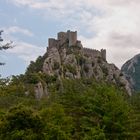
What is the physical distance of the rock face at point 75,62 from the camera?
12150 cm

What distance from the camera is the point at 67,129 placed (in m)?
46.6

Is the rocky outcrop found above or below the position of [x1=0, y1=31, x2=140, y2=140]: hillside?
above

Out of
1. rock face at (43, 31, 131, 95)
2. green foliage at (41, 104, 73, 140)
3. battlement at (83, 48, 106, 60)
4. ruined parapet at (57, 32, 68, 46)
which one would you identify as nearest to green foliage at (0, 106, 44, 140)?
green foliage at (41, 104, 73, 140)

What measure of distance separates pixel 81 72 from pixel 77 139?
82011 mm

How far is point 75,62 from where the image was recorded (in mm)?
126938

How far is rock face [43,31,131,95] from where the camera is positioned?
399ft

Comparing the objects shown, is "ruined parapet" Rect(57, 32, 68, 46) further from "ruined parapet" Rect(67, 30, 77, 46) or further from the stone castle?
"ruined parapet" Rect(67, 30, 77, 46)

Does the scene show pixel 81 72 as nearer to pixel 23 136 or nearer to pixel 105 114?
pixel 105 114

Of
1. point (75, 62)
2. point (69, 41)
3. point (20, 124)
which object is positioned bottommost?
point (20, 124)

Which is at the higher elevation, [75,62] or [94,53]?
[94,53]

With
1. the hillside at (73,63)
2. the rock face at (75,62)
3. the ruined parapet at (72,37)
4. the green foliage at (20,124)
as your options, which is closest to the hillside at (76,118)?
the green foliage at (20,124)

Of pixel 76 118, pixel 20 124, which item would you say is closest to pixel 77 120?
pixel 76 118

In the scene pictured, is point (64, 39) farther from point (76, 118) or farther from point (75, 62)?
point (76, 118)

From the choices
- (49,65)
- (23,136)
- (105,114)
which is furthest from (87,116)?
(49,65)
